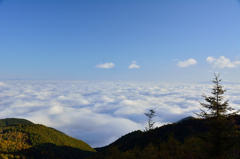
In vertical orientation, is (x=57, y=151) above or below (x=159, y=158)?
below

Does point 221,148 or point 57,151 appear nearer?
point 221,148

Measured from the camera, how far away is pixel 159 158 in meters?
31.1

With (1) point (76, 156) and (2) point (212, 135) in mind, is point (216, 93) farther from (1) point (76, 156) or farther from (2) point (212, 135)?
(1) point (76, 156)

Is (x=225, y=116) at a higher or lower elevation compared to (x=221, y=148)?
higher

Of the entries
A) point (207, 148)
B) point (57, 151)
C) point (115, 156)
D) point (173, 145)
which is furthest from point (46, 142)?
point (207, 148)

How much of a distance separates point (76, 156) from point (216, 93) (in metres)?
200

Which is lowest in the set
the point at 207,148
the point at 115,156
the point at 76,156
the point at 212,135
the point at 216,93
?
the point at 76,156

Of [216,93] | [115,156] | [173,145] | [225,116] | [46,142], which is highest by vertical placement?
[216,93]

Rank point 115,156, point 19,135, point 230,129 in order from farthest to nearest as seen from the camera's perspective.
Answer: point 19,135 < point 115,156 < point 230,129

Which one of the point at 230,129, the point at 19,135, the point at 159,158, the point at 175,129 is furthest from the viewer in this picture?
the point at 19,135

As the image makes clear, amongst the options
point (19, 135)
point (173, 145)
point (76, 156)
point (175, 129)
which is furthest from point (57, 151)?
point (173, 145)

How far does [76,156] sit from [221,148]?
197 meters

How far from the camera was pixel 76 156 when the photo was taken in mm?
177375

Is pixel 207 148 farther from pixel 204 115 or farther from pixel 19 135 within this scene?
pixel 19 135
